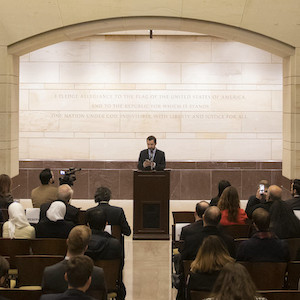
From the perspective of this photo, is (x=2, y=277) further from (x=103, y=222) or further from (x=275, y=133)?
(x=275, y=133)

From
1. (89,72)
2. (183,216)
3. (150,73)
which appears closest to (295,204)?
(183,216)

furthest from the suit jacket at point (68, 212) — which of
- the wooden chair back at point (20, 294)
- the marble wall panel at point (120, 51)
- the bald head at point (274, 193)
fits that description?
the marble wall panel at point (120, 51)

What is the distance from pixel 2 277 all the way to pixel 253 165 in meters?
12.0

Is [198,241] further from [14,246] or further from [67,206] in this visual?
[67,206]

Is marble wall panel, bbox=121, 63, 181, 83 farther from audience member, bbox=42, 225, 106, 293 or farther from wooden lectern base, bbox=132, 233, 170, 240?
audience member, bbox=42, 225, 106, 293

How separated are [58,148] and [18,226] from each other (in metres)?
8.93

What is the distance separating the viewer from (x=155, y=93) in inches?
655

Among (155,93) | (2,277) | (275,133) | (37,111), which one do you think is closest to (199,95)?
(155,93)

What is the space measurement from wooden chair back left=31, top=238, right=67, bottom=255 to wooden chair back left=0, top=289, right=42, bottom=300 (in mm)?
1918

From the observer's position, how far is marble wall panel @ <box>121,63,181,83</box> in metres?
16.6

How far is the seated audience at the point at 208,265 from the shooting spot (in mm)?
5484

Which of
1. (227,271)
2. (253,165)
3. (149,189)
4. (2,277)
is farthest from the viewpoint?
(253,165)

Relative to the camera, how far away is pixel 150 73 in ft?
54.4

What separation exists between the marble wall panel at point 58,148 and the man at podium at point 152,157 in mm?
4256
